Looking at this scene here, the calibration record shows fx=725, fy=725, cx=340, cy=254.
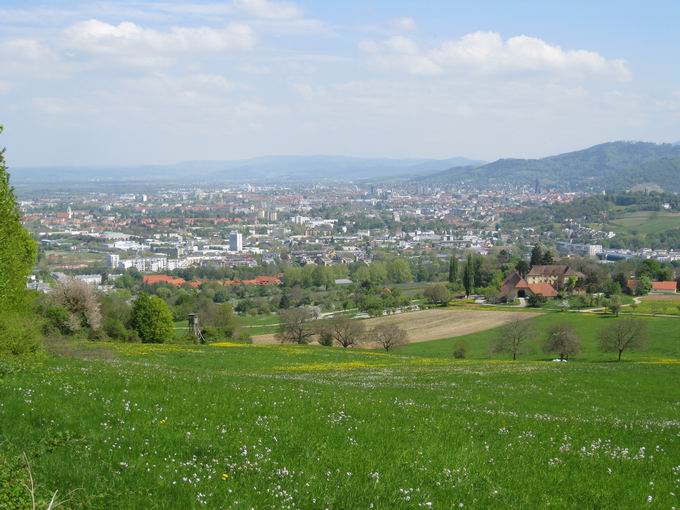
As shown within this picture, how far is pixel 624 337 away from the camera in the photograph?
54.7 metres

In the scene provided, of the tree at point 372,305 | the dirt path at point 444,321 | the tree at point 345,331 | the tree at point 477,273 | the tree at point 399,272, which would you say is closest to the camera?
the tree at point 345,331

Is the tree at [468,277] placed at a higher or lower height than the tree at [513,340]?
lower

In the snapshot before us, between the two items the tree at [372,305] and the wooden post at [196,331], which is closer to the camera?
the wooden post at [196,331]

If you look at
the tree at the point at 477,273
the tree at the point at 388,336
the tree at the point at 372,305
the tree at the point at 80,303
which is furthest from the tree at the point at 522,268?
the tree at the point at 80,303

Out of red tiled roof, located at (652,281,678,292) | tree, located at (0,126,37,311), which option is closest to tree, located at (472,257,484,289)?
red tiled roof, located at (652,281,678,292)

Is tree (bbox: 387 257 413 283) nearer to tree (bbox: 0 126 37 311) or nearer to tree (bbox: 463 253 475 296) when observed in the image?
tree (bbox: 463 253 475 296)

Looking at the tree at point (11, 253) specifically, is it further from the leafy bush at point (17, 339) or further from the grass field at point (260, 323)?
the grass field at point (260, 323)

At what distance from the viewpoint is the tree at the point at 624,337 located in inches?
2146

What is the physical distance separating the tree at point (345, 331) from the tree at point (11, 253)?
1133 inches

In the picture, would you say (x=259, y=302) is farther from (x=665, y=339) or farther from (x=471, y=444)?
(x=471, y=444)

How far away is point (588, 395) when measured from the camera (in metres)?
23.7

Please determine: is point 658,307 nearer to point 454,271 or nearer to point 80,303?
point 454,271

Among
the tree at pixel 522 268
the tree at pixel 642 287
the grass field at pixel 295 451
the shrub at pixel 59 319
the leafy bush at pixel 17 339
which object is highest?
the grass field at pixel 295 451

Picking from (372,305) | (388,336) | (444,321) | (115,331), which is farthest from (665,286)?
(115,331)
